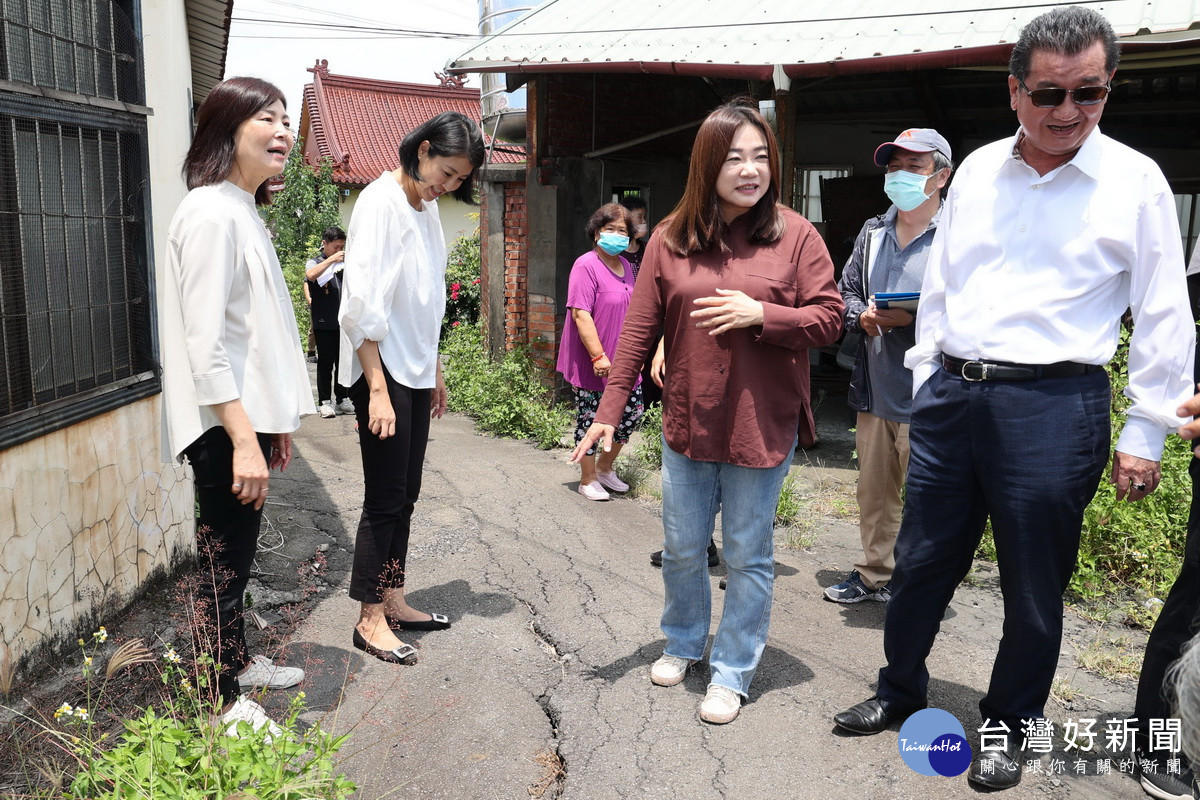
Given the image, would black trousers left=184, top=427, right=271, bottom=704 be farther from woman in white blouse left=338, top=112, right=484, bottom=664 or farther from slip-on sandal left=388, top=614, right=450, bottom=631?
slip-on sandal left=388, top=614, right=450, bottom=631

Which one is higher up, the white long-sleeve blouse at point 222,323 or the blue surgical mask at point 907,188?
the blue surgical mask at point 907,188

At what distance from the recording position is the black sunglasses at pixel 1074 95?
8.21 feet

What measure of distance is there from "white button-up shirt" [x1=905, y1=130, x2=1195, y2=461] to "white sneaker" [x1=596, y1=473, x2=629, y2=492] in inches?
138

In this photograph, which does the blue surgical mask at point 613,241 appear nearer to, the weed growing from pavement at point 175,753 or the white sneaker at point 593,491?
the white sneaker at point 593,491

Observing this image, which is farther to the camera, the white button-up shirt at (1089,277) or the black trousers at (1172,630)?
the black trousers at (1172,630)

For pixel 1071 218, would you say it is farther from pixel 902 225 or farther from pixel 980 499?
pixel 902 225

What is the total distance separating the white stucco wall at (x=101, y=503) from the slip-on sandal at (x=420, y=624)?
1.08 m

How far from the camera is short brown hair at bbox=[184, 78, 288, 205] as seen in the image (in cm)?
272

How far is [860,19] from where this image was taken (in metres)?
6.58

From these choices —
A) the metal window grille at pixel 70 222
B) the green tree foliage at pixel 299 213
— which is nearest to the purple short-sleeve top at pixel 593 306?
the metal window grille at pixel 70 222

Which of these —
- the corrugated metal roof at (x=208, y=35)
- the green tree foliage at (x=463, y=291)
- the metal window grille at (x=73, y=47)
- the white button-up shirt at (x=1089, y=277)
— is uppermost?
the corrugated metal roof at (x=208, y=35)

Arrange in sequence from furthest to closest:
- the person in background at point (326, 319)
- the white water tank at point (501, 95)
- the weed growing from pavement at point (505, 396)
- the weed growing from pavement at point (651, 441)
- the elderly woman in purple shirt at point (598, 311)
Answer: the white water tank at point (501, 95)
the person in background at point (326, 319)
the weed growing from pavement at point (505, 396)
the weed growing from pavement at point (651, 441)
the elderly woman in purple shirt at point (598, 311)

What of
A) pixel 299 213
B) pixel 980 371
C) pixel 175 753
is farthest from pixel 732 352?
pixel 299 213

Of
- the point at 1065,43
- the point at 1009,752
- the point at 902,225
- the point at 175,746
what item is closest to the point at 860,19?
the point at 902,225
